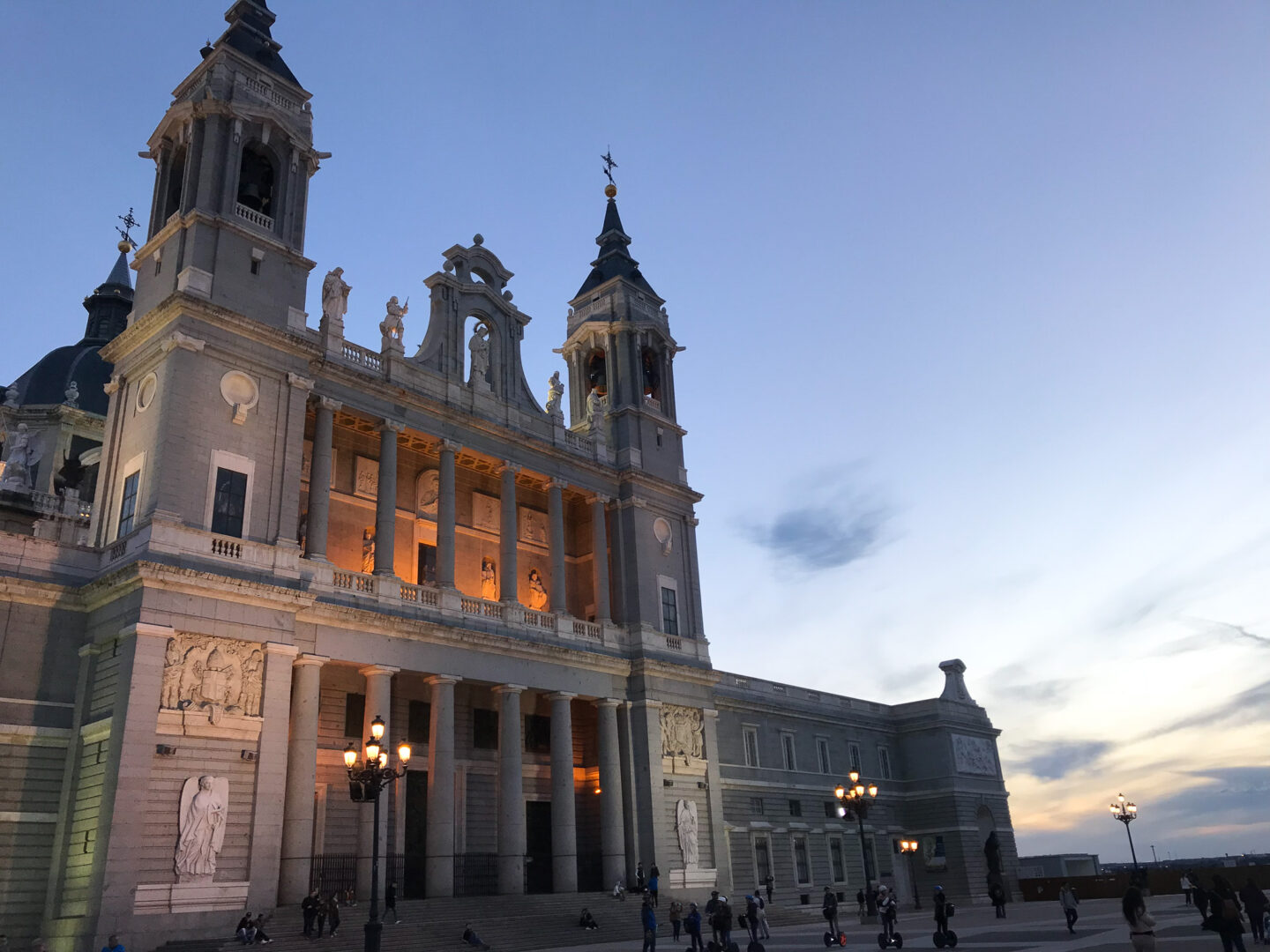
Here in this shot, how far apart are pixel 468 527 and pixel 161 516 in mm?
Result: 15165

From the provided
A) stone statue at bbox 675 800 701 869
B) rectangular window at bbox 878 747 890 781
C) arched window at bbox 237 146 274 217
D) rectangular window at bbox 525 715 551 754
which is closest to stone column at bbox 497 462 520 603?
rectangular window at bbox 525 715 551 754

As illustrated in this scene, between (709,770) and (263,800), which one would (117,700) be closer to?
(263,800)

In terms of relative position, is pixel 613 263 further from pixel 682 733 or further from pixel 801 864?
pixel 801 864

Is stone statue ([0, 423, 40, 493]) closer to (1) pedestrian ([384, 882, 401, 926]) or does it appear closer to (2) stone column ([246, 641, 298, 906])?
(2) stone column ([246, 641, 298, 906])

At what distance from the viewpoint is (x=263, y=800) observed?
2814 cm

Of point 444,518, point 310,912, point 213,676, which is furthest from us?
point 444,518

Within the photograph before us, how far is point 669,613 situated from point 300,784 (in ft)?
63.6

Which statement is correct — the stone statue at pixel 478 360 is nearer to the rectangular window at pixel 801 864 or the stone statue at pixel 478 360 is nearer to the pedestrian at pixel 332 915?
the pedestrian at pixel 332 915

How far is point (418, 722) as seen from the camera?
123 ft

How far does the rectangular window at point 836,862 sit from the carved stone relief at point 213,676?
36330 millimetres

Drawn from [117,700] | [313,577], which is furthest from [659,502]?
[117,700]

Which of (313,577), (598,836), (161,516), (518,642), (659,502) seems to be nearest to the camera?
(161,516)

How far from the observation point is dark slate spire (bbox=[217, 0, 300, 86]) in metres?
36.2

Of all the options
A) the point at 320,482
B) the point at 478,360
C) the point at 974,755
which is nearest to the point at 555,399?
the point at 478,360
